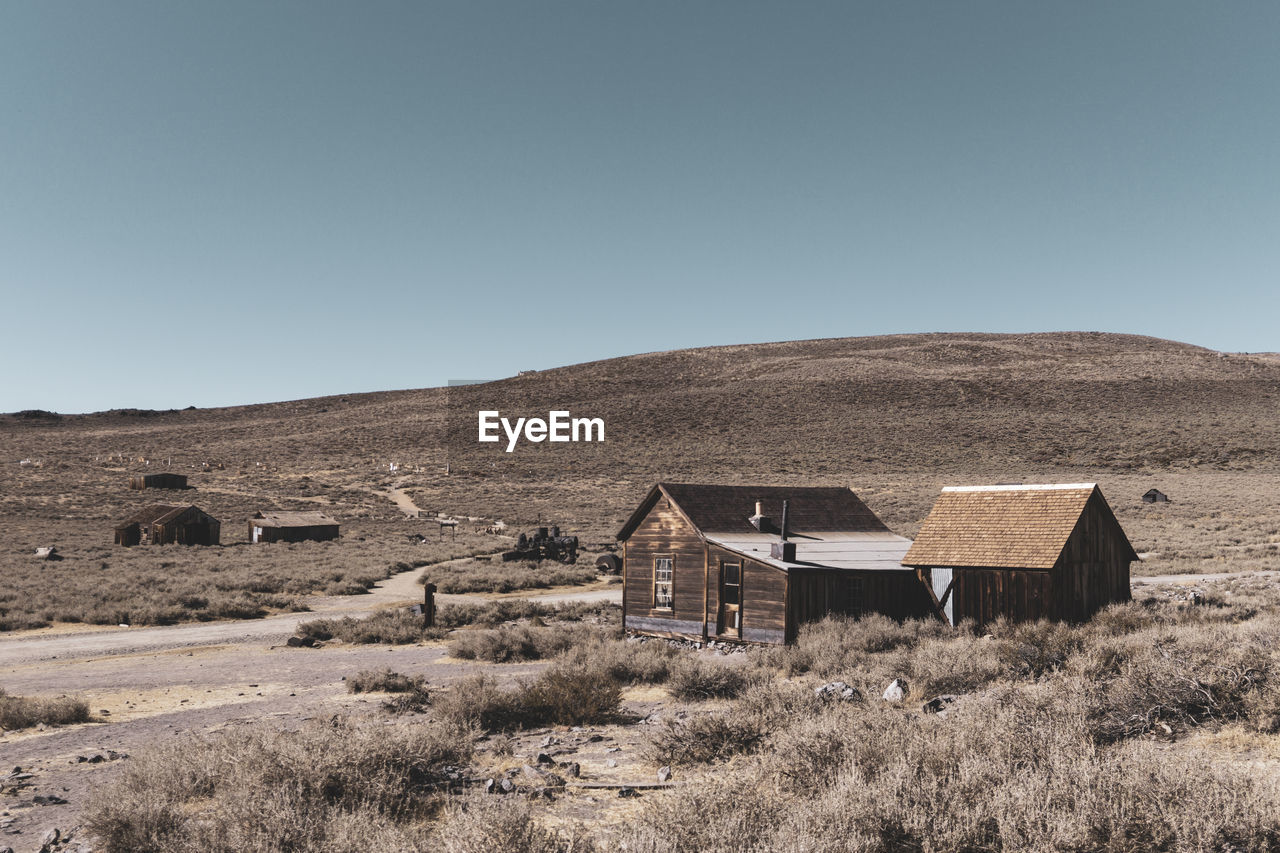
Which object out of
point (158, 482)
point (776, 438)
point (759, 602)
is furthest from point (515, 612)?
point (776, 438)

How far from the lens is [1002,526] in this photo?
18.5 meters

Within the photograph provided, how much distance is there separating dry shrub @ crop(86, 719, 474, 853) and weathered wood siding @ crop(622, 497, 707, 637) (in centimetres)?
1155

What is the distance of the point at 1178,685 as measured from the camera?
9.36 meters

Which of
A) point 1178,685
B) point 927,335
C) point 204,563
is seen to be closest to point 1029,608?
point 1178,685

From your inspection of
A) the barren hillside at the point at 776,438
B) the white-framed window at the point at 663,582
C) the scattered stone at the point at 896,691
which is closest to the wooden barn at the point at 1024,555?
the white-framed window at the point at 663,582

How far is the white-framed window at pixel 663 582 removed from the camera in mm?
21188

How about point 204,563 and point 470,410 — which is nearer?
point 204,563

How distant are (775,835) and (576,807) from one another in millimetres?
2776

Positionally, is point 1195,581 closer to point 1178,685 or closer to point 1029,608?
point 1029,608

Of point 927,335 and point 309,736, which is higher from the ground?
point 927,335

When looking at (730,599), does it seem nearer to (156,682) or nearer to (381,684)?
(381,684)

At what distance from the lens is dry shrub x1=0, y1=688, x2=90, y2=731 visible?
39.7 ft

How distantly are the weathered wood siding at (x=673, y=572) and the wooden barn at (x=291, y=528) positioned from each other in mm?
30986

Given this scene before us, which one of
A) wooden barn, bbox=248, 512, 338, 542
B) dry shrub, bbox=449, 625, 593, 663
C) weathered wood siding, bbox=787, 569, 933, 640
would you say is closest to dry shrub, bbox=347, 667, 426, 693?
dry shrub, bbox=449, 625, 593, 663
